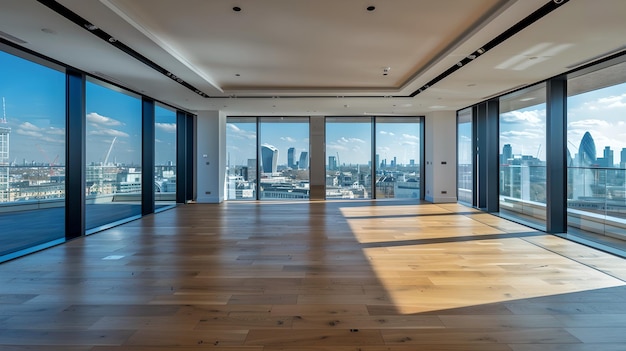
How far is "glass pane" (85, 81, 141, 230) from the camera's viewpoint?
7750 millimetres

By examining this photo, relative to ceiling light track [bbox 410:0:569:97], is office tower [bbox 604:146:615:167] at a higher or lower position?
lower

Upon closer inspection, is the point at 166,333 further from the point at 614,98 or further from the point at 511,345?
the point at 614,98

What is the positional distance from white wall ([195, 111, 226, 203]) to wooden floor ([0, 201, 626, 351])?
4829 millimetres

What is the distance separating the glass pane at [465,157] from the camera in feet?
31.1

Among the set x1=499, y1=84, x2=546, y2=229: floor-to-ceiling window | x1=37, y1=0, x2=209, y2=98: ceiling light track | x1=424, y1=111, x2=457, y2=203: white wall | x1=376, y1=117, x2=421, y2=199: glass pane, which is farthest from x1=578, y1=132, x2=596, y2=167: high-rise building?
x1=37, y1=0, x2=209, y2=98: ceiling light track

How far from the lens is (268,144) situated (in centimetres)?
1134

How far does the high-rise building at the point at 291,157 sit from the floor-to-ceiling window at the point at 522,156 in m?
6.21

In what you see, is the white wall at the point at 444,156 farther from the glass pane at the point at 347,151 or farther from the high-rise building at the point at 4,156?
the high-rise building at the point at 4,156

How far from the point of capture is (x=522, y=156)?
28.8 feet

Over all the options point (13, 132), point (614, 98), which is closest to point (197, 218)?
point (13, 132)

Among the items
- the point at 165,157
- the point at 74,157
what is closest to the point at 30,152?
the point at 74,157

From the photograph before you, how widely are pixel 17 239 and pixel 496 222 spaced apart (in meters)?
8.79

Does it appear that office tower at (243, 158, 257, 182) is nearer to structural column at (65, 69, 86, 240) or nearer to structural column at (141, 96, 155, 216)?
structural column at (141, 96, 155, 216)

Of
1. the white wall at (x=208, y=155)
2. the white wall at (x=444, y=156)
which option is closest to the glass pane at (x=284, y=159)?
the white wall at (x=208, y=155)
